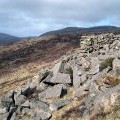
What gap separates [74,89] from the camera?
30.4 meters

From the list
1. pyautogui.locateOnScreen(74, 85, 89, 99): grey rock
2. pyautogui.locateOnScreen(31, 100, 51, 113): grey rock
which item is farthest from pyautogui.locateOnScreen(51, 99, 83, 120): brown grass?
pyautogui.locateOnScreen(31, 100, 51, 113): grey rock

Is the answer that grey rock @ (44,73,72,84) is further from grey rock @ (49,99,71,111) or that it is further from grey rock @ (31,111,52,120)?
grey rock @ (31,111,52,120)

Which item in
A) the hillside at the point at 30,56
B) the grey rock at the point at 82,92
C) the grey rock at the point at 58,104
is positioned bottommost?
the hillside at the point at 30,56

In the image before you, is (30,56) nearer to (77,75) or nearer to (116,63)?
(77,75)

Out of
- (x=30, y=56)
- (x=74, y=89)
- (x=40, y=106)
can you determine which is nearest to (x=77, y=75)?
(x=74, y=89)

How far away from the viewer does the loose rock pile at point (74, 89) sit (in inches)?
966

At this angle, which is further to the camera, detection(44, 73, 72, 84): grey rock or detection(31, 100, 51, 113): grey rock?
detection(44, 73, 72, 84): grey rock

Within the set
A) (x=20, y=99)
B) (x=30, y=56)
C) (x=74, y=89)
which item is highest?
(x=74, y=89)

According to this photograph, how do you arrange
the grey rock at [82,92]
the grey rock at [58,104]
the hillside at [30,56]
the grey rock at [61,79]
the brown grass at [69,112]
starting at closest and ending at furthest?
the brown grass at [69,112] → the grey rock at [58,104] → the grey rock at [82,92] → the grey rock at [61,79] → the hillside at [30,56]

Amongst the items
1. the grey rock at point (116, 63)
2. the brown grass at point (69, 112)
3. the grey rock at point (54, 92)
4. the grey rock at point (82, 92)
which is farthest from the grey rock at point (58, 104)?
the grey rock at point (116, 63)

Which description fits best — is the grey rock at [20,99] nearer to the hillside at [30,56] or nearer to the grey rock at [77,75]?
the grey rock at [77,75]

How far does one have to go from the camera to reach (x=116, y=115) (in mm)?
21625

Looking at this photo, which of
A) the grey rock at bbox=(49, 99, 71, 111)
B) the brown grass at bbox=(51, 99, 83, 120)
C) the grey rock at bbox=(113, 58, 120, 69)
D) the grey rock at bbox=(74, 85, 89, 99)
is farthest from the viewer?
the grey rock at bbox=(113, 58, 120, 69)

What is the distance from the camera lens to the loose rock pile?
24531 mm
